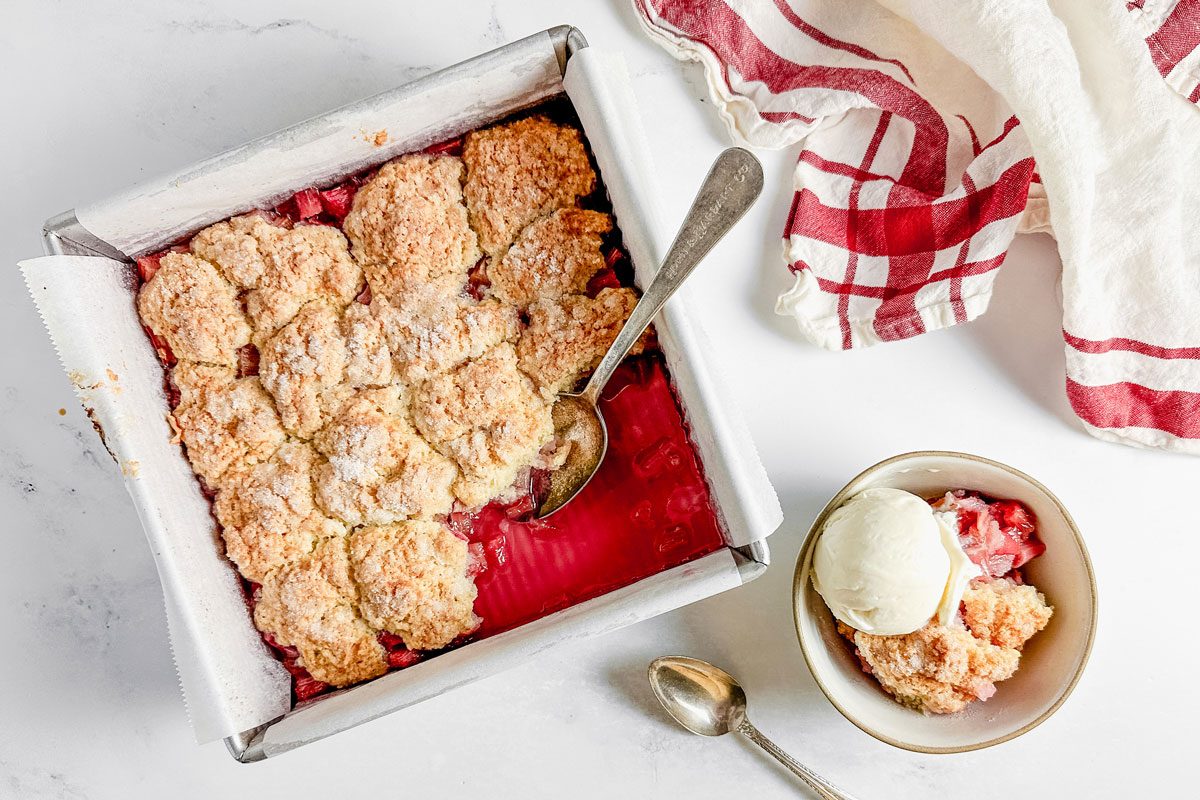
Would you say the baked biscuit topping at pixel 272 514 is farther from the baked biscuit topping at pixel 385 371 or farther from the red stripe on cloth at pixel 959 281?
the red stripe on cloth at pixel 959 281

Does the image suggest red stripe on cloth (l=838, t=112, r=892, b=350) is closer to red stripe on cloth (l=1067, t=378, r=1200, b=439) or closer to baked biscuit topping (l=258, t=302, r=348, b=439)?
red stripe on cloth (l=1067, t=378, r=1200, b=439)

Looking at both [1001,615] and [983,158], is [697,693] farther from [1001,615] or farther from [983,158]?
[983,158]

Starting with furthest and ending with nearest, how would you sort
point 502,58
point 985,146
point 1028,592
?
point 985,146 → point 1028,592 → point 502,58

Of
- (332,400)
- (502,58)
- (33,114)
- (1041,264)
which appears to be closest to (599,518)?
(332,400)

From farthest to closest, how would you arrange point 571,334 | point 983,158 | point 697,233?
point 983,158 → point 571,334 → point 697,233

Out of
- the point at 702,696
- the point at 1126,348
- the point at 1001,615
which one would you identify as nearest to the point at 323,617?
the point at 702,696

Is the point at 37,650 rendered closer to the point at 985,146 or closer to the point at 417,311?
the point at 417,311

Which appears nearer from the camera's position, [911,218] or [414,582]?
[414,582]

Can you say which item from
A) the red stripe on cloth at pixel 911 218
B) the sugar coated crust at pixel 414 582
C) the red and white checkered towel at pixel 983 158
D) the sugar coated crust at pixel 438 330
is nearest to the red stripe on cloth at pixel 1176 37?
the red and white checkered towel at pixel 983 158
